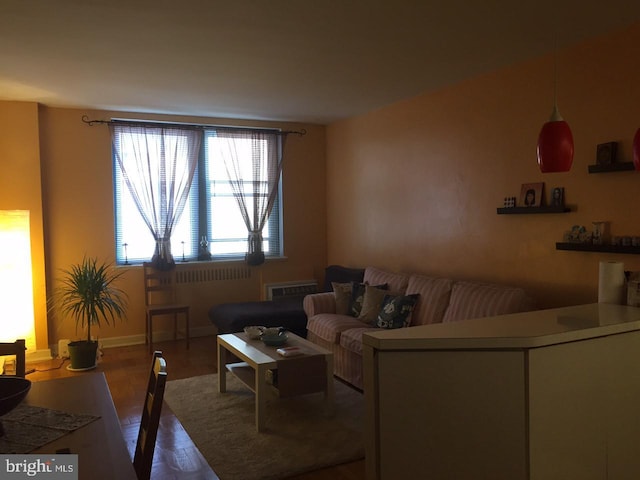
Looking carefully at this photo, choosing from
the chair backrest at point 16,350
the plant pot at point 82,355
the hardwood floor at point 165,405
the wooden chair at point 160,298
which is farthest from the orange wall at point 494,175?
the chair backrest at point 16,350

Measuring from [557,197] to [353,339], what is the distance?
1.91 m

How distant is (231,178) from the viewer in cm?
632

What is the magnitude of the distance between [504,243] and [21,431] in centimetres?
355

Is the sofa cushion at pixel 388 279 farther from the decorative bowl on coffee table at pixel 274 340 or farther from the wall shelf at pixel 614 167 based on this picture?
the wall shelf at pixel 614 167

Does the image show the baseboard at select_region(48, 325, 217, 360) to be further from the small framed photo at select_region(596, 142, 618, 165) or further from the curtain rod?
the small framed photo at select_region(596, 142, 618, 165)

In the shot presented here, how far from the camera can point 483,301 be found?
390 cm

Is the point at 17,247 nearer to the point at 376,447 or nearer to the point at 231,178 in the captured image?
the point at 231,178

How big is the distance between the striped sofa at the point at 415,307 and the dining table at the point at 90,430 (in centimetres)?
243

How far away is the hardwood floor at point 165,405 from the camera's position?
9.88 feet

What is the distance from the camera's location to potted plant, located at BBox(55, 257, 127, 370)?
16.3 ft

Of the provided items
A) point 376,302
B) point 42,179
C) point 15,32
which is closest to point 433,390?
point 376,302

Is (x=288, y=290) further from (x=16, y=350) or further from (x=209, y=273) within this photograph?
(x=16, y=350)

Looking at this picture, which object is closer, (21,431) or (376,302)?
(21,431)

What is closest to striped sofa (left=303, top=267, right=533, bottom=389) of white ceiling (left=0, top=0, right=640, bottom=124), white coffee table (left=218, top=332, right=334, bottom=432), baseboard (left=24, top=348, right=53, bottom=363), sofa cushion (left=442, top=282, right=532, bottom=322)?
sofa cushion (left=442, top=282, right=532, bottom=322)
